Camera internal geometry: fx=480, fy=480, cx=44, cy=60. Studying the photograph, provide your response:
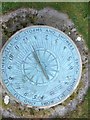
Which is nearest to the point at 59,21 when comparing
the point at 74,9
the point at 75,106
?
the point at 74,9

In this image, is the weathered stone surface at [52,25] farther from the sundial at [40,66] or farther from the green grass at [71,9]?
the sundial at [40,66]

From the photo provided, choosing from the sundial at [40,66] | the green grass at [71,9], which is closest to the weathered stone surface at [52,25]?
the green grass at [71,9]

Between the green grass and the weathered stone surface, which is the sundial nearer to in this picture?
the weathered stone surface

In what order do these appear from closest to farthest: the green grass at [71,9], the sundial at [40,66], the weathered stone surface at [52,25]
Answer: the sundial at [40,66]
the weathered stone surface at [52,25]
the green grass at [71,9]

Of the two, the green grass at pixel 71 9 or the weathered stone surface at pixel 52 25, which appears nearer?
the weathered stone surface at pixel 52 25

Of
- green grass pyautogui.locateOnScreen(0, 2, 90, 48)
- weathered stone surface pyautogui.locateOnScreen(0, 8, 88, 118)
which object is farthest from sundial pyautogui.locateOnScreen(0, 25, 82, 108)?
green grass pyautogui.locateOnScreen(0, 2, 90, 48)

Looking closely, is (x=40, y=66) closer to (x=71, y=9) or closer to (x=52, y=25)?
(x=52, y=25)

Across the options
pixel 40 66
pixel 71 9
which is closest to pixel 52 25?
pixel 71 9
